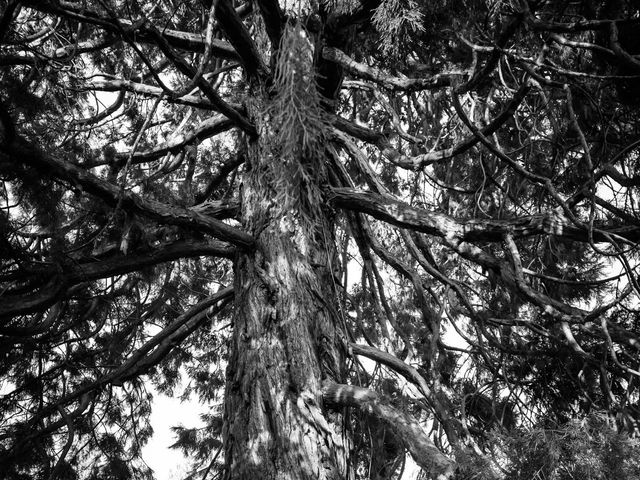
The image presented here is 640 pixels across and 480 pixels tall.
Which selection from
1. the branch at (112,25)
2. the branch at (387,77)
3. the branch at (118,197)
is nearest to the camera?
the branch at (112,25)

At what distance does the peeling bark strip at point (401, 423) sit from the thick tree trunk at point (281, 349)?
0.26 ft

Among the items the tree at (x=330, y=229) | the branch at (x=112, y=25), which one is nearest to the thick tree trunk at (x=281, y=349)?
the tree at (x=330, y=229)

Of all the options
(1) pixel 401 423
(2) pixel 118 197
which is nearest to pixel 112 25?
(2) pixel 118 197

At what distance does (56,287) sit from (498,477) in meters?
2.11

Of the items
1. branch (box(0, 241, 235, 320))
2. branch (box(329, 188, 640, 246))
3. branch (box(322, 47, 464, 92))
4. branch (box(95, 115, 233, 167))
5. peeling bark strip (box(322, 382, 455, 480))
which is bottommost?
peeling bark strip (box(322, 382, 455, 480))

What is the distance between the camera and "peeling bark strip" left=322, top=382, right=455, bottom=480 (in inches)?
82.7

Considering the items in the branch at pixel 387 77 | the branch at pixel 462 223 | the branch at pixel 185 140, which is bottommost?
the branch at pixel 462 223

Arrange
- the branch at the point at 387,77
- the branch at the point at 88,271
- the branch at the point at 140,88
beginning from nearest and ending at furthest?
the branch at the point at 88,271 → the branch at the point at 387,77 → the branch at the point at 140,88

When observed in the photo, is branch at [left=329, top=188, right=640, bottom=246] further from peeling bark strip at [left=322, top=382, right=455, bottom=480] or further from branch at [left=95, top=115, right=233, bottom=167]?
branch at [left=95, top=115, right=233, bottom=167]

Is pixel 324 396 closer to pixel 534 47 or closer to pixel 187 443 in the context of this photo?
pixel 534 47

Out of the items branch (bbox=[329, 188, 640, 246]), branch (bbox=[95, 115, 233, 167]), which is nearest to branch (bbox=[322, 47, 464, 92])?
branch (bbox=[329, 188, 640, 246])

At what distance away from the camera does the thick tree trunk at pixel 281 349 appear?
2387 millimetres

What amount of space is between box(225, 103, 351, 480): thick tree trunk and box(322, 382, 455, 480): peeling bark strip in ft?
0.26

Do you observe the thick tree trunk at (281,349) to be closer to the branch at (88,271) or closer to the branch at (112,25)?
the branch at (88,271)
